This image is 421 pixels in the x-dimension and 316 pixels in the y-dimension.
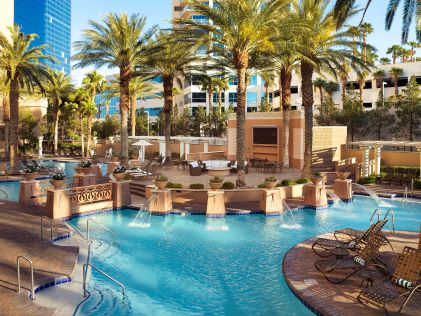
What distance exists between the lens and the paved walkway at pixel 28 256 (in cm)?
826

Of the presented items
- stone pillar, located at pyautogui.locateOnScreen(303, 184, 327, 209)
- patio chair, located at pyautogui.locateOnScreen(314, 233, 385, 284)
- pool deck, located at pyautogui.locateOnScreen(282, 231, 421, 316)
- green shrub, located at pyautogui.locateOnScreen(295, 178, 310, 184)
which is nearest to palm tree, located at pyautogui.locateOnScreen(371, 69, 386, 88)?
green shrub, located at pyautogui.locateOnScreen(295, 178, 310, 184)

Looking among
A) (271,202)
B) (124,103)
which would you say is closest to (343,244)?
(271,202)

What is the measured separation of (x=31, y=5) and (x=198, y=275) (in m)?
203

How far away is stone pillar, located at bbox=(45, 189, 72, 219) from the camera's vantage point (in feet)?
55.1

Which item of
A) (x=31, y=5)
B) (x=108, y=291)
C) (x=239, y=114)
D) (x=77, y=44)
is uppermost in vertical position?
(x=31, y=5)

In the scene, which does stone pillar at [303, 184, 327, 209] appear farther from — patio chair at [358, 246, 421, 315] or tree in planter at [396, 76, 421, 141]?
tree in planter at [396, 76, 421, 141]

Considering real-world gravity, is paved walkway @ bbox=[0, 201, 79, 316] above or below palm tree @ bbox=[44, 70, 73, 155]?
below

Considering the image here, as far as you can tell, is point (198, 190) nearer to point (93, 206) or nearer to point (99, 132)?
point (93, 206)

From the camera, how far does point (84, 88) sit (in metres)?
53.5

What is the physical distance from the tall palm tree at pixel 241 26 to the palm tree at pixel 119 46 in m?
6.87

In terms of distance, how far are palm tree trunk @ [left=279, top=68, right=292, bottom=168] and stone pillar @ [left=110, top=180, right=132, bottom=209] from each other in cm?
1480

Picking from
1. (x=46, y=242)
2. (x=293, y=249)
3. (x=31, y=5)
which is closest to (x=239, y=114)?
(x=293, y=249)

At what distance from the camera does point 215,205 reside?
17672 mm

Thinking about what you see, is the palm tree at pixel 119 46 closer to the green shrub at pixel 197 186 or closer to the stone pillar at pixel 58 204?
the green shrub at pixel 197 186
